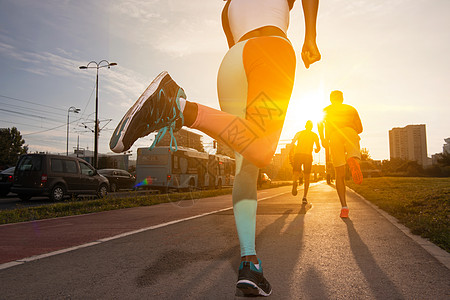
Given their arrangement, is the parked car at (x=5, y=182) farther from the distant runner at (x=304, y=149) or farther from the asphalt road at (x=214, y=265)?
the distant runner at (x=304, y=149)

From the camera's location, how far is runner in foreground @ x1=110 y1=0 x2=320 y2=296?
1782 millimetres

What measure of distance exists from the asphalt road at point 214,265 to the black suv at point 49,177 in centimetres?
1053

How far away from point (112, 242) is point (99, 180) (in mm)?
13686

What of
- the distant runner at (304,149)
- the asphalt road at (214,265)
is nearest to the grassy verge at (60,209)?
the asphalt road at (214,265)

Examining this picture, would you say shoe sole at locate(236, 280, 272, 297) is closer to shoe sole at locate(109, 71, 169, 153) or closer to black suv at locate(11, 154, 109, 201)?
shoe sole at locate(109, 71, 169, 153)

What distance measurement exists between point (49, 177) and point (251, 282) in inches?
556

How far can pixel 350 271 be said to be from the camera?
2.36m

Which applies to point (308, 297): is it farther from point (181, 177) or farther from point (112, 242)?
point (181, 177)

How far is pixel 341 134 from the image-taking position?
203 inches

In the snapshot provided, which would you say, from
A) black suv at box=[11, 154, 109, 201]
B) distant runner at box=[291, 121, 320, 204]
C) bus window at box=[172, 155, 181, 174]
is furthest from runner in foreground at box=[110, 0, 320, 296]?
bus window at box=[172, 155, 181, 174]

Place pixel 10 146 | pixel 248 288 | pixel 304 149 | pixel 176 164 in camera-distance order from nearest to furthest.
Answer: pixel 248 288
pixel 304 149
pixel 176 164
pixel 10 146

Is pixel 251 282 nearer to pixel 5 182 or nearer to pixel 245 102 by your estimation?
pixel 245 102

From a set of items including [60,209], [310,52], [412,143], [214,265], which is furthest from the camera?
[412,143]

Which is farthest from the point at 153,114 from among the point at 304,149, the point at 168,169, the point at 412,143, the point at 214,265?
the point at 412,143
